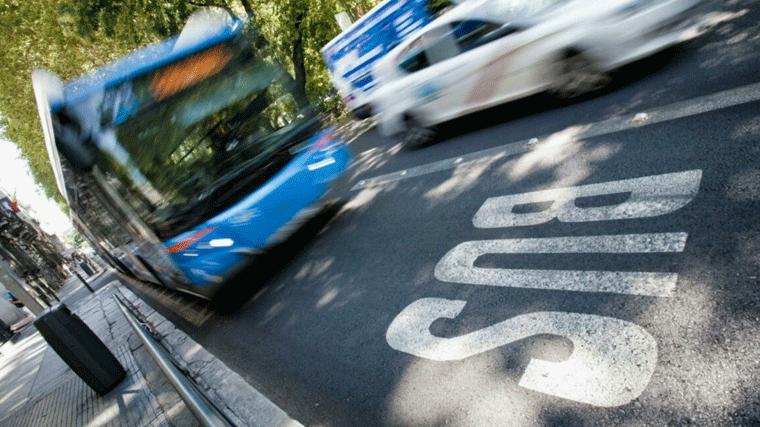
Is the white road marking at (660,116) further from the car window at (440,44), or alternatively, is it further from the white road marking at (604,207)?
the car window at (440,44)

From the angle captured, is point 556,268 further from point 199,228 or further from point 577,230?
point 199,228

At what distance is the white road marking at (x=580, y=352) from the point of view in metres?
1.98

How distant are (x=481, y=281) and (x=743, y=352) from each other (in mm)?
1657

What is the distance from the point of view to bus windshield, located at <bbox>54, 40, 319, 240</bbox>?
4.60 meters

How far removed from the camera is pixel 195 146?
478 cm

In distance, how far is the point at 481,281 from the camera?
3.22 metres

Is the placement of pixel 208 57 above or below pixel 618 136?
above

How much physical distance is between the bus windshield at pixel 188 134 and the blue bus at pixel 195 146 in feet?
0.04

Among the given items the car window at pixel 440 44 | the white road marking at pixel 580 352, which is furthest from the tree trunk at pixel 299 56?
the white road marking at pixel 580 352

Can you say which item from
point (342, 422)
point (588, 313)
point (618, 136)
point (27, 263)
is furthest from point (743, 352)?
point (27, 263)

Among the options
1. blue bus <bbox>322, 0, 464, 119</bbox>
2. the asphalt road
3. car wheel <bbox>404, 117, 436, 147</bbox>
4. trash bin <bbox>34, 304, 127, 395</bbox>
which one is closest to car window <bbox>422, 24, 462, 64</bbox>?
car wheel <bbox>404, 117, 436, 147</bbox>

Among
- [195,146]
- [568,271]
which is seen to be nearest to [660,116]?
[568,271]

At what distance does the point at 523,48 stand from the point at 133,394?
21.5 ft

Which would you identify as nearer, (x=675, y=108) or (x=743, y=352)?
(x=743, y=352)
